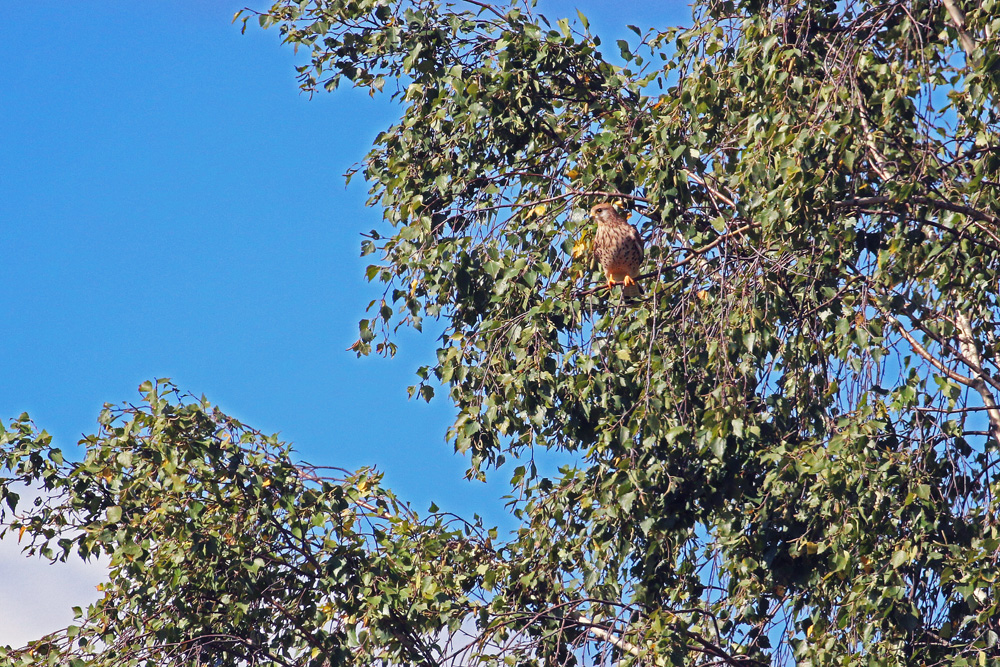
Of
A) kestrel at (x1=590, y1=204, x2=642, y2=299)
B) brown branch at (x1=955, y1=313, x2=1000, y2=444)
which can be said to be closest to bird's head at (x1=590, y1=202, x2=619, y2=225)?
kestrel at (x1=590, y1=204, x2=642, y2=299)

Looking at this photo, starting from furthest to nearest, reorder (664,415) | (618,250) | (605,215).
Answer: (605,215) → (618,250) → (664,415)

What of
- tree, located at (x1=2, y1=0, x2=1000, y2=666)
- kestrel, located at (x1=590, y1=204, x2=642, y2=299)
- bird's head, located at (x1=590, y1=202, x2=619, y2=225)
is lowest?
tree, located at (x1=2, y1=0, x2=1000, y2=666)

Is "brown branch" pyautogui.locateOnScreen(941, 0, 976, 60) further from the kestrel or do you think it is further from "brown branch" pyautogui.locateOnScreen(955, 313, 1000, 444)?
the kestrel

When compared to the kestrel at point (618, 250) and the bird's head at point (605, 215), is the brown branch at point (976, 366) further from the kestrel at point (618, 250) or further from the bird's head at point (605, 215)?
the bird's head at point (605, 215)

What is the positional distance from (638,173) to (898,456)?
1650 millimetres

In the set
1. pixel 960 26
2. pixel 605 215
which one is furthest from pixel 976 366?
pixel 605 215

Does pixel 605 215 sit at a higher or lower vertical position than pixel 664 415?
higher

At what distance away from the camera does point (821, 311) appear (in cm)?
520

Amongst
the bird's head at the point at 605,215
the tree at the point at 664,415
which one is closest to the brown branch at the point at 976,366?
the tree at the point at 664,415

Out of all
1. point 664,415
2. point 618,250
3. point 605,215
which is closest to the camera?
point 664,415

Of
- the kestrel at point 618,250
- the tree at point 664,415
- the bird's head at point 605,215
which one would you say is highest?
the bird's head at point 605,215

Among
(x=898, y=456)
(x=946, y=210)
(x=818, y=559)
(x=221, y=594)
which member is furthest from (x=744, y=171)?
(x=221, y=594)

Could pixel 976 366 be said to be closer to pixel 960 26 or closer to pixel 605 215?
pixel 960 26

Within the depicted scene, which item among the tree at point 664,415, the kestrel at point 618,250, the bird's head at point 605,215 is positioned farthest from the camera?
the bird's head at point 605,215
